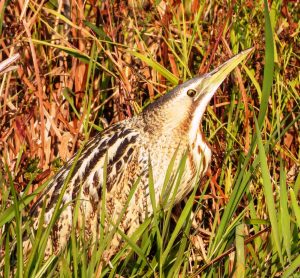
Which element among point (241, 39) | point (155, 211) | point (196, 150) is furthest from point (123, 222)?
point (241, 39)

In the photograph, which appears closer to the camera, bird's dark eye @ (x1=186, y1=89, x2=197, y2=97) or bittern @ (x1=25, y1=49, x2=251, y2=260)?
bittern @ (x1=25, y1=49, x2=251, y2=260)

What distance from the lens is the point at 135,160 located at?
3172 millimetres

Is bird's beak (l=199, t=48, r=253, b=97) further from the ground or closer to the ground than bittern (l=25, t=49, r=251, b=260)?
further from the ground

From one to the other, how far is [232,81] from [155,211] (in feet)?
3.68

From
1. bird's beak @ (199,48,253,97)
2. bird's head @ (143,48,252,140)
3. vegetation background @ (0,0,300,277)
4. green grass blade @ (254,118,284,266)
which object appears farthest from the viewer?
vegetation background @ (0,0,300,277)

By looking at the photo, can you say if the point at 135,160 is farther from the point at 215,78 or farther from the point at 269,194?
the point at 269,194

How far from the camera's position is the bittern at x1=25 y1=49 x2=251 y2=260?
3076 mm

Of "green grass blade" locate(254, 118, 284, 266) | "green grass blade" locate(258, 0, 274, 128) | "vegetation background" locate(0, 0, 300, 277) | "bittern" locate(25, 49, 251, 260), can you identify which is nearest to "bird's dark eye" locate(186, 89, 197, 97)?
"bittern" locate(25, 49, 251, 260)

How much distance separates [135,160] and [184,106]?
26 centimetres

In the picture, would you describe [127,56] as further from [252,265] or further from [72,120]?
[252,265]

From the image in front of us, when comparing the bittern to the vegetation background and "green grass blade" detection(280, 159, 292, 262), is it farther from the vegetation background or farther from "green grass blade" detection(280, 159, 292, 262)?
"green grass blade" detection(280, 159, 292, 262)

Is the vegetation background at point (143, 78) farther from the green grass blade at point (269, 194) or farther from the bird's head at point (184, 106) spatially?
the green grass blade at point (269, 194)

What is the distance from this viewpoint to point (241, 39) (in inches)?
135

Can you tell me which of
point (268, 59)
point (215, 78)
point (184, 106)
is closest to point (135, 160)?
point (184, 106)
